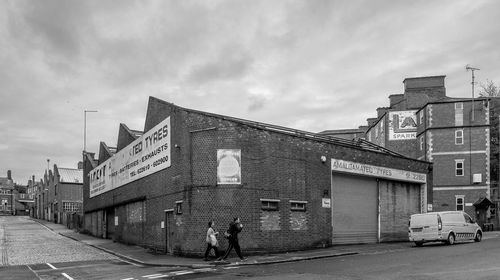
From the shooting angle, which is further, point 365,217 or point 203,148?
point 365,217

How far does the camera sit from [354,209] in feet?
90.7

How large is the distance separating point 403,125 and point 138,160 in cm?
3904

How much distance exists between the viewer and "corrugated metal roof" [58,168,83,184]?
274 feet

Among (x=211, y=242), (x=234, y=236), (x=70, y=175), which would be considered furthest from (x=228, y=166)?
(x=70, y=175)

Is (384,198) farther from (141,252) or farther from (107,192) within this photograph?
(107,192)

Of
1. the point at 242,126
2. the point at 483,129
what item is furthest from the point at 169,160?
the point at 483,129

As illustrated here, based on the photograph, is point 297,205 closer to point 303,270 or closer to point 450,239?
point 450,239

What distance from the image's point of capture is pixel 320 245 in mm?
24594

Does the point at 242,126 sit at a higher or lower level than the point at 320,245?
higher

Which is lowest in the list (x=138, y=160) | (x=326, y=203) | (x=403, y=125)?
(x=326, y=203)

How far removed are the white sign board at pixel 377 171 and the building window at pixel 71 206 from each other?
63.0 metres

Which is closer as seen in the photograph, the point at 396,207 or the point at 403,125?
the point at 396,207

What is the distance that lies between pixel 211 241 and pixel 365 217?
11.6 metres

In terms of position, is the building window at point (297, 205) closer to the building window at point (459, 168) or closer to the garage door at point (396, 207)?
the garage door at point (396, 207)
